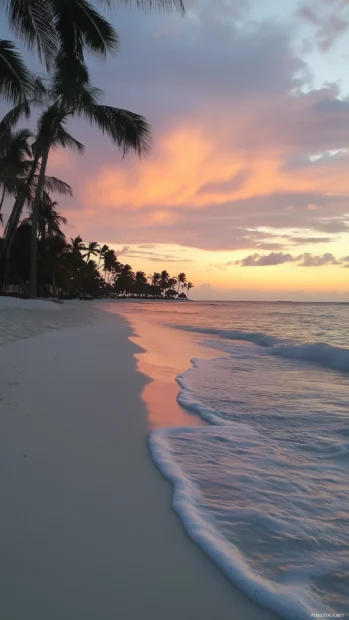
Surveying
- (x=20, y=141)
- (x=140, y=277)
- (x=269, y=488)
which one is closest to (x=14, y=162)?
(x=20, y=141)

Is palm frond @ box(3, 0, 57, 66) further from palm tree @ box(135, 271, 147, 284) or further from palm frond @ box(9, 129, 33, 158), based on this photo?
palm tree @ box(135, 271, 147, 284)

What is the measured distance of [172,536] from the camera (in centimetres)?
199

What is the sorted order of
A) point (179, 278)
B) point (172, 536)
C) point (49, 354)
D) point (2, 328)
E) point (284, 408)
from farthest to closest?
point (179, 278) → point (2, 328) → point (49, 354) → point (284, 408) → point (172, 536)

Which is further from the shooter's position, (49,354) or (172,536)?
(49,354)

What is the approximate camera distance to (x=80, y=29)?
1077 centimetres

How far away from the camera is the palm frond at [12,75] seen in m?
10.4

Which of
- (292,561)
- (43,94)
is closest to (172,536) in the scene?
(292,561)

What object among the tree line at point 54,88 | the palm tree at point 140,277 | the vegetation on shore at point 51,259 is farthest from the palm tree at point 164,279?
the tree line at point 54,88

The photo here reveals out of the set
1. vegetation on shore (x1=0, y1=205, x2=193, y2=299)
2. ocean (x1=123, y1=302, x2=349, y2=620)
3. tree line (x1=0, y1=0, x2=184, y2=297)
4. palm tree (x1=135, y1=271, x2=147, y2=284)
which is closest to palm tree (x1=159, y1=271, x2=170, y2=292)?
palm tree (x1=135, y1=271, x2=147, y2=284)

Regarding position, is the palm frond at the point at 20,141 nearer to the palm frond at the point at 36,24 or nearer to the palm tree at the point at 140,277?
the palm frond at the point at 36,24

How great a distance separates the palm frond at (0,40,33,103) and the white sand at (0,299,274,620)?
33.2 feet

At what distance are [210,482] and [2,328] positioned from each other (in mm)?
8639

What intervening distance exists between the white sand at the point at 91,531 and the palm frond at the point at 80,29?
417 inches

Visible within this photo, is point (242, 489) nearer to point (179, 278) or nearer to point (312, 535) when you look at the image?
point (312, 535)
